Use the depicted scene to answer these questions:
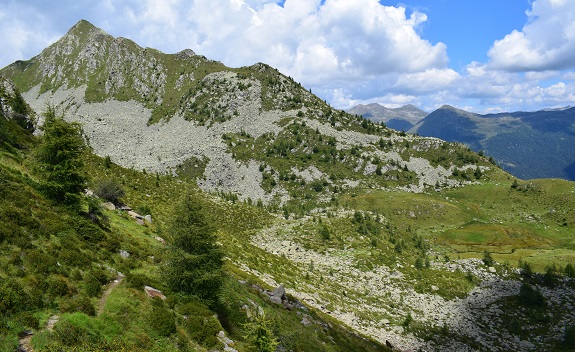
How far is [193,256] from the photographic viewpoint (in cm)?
1966

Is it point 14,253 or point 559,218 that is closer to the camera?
A: point 14,253

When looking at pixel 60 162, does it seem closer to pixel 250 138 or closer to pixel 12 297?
pixel 12 297

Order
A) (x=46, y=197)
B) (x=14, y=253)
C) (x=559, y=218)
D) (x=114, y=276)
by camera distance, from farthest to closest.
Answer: (x=559, y=218) < (x=46, y=197) < (x=114, y=276) < (x=14, y=253)

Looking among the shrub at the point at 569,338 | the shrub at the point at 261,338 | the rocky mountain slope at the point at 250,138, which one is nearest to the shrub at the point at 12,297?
the shrub at the point at 261,338

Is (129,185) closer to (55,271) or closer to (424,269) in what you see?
(55,271)

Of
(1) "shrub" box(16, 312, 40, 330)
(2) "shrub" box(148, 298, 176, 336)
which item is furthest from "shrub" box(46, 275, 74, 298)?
(2) "shrub" box(148, 298, 176, 336)

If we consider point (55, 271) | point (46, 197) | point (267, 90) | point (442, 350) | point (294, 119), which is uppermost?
point (267, 90)

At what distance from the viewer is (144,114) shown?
7146 inches

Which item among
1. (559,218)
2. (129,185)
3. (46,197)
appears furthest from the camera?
(559,218)

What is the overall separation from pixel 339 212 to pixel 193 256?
2713 inches

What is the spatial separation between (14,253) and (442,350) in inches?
1561

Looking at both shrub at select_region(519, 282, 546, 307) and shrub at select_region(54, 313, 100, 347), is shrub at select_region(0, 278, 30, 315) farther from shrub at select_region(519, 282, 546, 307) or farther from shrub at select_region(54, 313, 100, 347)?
shrub at select_region(519, 282, 546, 307)

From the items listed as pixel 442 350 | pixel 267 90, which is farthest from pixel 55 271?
pixel 267 90

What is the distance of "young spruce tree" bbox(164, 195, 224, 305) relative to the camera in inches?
789
